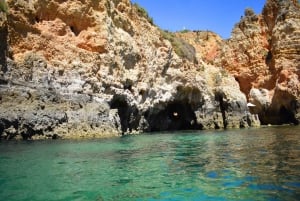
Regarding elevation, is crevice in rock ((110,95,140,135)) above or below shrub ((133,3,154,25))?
below

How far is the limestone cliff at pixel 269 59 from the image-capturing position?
44438 millimetres

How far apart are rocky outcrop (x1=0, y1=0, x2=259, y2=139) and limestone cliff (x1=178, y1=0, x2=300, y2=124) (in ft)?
29.8

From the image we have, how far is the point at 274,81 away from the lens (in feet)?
153

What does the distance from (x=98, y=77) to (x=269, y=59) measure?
29583 mm

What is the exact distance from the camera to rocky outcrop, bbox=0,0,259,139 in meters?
20.8

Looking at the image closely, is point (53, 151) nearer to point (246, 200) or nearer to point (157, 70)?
point (246, 200)

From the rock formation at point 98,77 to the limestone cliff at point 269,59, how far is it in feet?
21.9

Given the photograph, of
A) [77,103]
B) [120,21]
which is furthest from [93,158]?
[120,21]

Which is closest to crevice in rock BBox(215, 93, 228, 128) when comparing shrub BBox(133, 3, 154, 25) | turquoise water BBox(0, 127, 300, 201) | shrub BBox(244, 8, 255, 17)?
shrub BBox(133, 3, 154, 25)

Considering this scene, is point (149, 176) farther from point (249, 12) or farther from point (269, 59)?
point (249, 12)

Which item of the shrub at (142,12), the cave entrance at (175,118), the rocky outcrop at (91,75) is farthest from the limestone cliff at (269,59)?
the shrub at (142,12)

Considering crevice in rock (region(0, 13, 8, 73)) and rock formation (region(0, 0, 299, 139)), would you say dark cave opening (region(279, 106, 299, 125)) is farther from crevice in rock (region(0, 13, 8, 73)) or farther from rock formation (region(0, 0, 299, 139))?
crevice in rock (region(0, 13, 8, 73))

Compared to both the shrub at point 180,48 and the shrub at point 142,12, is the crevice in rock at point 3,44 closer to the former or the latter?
the shrub at point 142,12

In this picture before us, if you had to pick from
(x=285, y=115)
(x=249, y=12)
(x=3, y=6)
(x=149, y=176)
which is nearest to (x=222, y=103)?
(x=285, y=115)
